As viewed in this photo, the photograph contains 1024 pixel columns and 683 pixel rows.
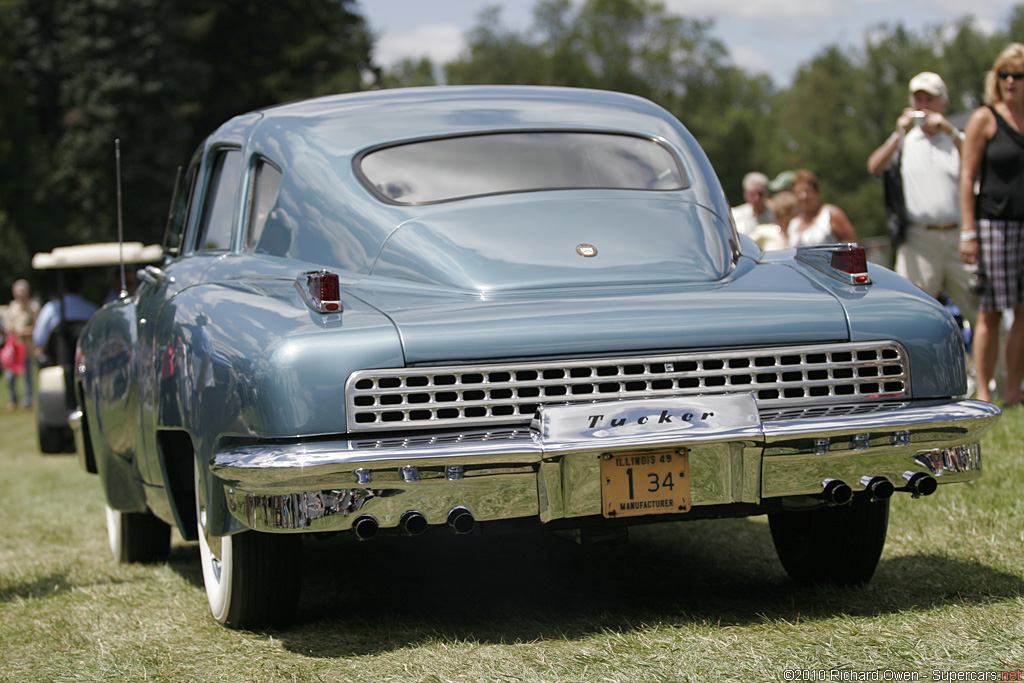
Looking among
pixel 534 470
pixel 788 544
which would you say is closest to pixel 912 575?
pixel 788 544

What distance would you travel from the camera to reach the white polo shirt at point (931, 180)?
8.48 m

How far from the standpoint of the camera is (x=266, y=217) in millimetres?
4844

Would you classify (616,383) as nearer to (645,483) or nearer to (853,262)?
(645,483)

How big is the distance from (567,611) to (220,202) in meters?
2.37

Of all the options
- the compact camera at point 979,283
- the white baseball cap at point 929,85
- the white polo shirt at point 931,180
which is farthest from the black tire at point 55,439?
the compact camera at point 979,283

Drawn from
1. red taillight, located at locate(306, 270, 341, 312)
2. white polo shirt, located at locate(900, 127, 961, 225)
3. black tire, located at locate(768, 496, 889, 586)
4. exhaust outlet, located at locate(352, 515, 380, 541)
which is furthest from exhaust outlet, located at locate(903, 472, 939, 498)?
white polo shirt, located at locate(900, 127, 961, 225)

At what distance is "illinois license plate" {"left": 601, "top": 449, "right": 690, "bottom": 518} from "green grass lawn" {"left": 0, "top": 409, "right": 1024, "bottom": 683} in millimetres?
388

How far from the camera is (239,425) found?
144 inches

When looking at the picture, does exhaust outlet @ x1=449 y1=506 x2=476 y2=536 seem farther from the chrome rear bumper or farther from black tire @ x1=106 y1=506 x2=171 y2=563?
black tire @ x1=106 y1=506 x2=171 y2=563

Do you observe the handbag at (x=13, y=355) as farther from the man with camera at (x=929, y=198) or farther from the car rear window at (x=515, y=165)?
the car rear window at (x=515, y=165)

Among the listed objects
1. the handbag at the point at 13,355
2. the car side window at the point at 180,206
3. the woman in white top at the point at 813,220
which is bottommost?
the handbag at the point at 13,355

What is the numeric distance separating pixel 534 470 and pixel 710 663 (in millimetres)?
680

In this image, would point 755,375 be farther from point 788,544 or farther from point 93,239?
point 93,239

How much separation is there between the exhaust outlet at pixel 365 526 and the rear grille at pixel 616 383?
0.24 meters
